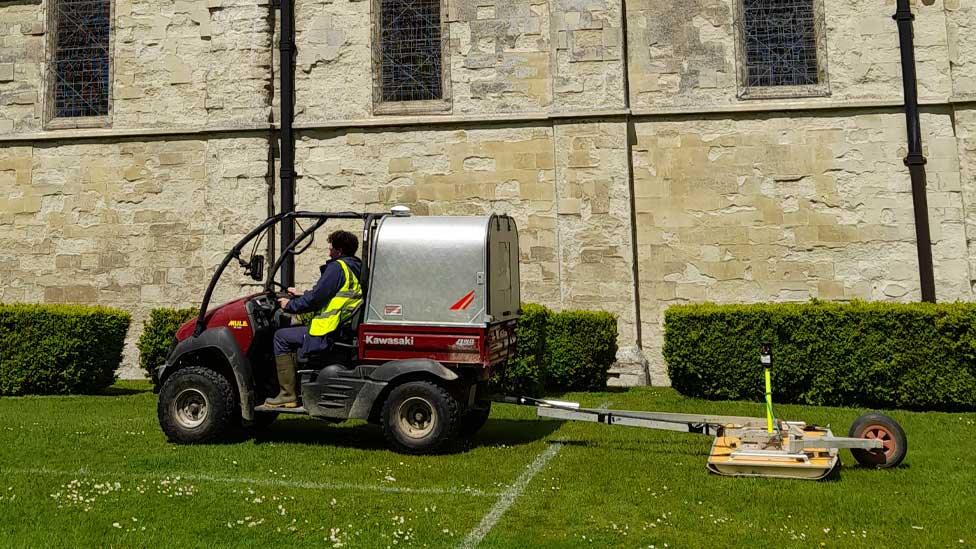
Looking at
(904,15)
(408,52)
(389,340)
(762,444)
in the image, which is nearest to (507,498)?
(389,340)

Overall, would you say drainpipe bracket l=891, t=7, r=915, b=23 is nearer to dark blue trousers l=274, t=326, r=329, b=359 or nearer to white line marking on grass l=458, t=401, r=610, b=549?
white line marking on grass l=458, t=401, r=610, b=549

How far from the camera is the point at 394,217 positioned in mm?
6523

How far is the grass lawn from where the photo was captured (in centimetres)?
417

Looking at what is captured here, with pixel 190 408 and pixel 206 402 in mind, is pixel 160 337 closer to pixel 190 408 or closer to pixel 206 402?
pixel 190 408

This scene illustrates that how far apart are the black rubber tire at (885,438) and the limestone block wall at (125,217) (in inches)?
359

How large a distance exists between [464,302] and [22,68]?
11.0 m

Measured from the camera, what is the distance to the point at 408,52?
12383 millimetres

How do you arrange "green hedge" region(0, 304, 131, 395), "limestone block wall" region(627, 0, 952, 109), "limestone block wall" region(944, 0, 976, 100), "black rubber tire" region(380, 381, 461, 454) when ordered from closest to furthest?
"black rubber tire" region(380, 381, 461, 454)
"green hedge" region(0, 304, 131, 395)
"limestone block wall" region(944, 0, 976, 100)
"limestone block wall" region(627, 0, 952, 109)

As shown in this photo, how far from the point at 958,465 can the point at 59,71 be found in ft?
46.3

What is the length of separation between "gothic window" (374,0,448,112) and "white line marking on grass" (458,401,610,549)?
7.40m

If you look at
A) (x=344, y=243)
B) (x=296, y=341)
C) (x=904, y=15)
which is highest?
(x=904, y=15)

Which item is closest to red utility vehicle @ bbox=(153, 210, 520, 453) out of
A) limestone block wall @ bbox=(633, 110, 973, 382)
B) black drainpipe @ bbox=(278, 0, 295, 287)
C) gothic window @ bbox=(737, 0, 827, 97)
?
black drainpipe @ bbox=(278, 0, 295, 287)

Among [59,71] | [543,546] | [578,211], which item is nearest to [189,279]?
[59,71]

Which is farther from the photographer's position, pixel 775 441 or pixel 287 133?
pixel 287 133
